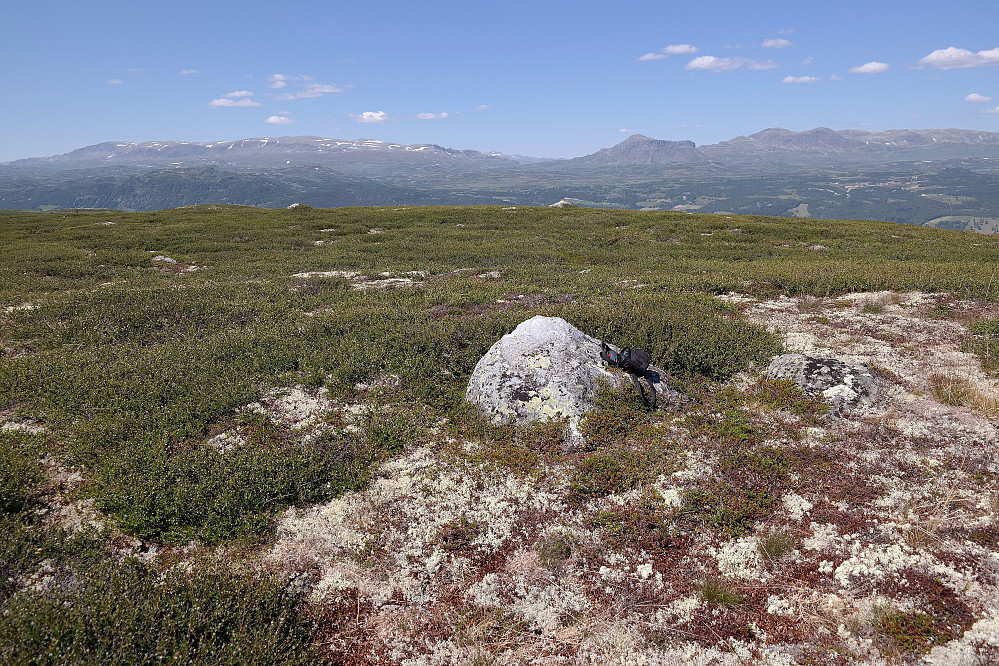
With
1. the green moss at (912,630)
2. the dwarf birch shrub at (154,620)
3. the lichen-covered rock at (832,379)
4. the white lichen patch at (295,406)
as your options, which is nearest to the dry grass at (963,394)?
the lichen-covered rock at (832,379)

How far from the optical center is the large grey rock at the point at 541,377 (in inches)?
422

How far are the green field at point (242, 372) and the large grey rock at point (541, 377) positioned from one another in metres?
0.65

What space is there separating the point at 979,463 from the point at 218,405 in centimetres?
1530

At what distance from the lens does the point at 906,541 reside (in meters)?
6.80

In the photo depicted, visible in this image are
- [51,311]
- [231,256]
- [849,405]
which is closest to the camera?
[849,405]

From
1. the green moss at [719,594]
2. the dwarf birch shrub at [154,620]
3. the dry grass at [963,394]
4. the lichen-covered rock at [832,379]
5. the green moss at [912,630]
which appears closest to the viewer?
the dwarf birch shrub at [154,620]

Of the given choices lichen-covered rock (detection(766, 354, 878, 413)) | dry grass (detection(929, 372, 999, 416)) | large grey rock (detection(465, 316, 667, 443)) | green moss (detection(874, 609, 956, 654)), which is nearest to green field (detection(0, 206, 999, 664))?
large grey rock (detection(465, 316, 667, 443))

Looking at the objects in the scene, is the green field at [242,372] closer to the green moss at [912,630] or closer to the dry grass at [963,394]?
the green moss at [912,630]

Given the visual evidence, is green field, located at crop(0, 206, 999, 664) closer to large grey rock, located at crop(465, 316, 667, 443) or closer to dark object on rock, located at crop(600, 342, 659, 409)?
large grey rock, located at crop(465, 316, 667, 443)

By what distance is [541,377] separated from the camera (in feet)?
36.7

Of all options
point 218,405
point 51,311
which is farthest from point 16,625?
point 51,311

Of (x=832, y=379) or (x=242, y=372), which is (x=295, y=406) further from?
(x=832, y=379)

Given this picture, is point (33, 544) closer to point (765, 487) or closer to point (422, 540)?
point (422, 540)

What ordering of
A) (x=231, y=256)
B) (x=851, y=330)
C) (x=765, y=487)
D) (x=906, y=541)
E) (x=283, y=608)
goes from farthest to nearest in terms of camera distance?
(x=231, y=256), (x=851, y=330), (x=765, y=487), (x=906, y=541), (x=283, y=608)
